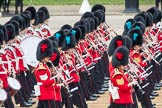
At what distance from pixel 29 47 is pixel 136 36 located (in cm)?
242

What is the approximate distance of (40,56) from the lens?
672 inches

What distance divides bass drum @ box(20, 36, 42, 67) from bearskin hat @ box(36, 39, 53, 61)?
3.01 m

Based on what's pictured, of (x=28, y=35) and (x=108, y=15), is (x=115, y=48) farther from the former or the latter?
(x=108, y=15)

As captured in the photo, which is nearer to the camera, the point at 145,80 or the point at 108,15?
the point at 145,80

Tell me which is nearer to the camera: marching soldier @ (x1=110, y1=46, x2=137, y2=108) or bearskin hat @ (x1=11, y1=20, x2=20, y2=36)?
marching soldier @ (x1=110, y1=46, x2=137, y2=108)

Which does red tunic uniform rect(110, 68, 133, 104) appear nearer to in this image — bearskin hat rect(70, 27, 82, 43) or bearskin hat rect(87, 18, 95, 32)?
bearskin hat rect(70, 27, 82, 43)

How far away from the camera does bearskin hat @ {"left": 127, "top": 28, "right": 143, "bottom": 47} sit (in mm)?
18922

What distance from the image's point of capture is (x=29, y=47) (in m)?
20.5

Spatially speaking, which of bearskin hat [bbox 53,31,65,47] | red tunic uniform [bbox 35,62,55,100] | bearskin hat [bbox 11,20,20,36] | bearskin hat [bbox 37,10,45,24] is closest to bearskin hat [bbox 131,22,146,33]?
bearskin hat [bbox 53,31,65,47]

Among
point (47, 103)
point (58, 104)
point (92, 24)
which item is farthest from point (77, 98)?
point (92, 24)

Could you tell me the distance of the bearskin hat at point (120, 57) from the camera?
54.6ft

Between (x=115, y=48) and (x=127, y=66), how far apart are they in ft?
1.97

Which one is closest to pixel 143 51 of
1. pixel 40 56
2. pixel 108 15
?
pixel 40 56

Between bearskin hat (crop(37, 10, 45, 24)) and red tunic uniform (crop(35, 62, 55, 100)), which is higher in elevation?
bearskin hat (crop(37, 10, 45, 24))
